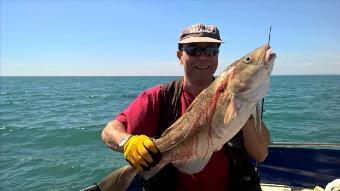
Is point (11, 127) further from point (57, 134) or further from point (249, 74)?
point (249, 74)

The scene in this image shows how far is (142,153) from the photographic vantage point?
3305 millimetres

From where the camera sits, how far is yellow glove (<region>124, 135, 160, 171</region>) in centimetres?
332

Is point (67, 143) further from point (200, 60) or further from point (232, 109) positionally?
point (232, 109)

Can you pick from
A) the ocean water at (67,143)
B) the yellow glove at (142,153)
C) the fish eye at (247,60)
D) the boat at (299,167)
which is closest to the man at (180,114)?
the yellow glove at (142,153)


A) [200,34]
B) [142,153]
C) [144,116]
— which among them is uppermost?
[200,34]

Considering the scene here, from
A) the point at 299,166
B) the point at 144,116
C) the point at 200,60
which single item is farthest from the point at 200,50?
the point at 299,166

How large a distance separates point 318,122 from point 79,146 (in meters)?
13.9

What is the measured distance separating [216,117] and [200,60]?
0.97 meters

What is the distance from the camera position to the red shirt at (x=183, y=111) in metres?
3.75

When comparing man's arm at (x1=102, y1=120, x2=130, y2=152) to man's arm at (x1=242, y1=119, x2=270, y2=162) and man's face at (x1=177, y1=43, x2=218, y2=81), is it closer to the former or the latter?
man's face at (x1=177, y1=43, x2=218, y2=81)

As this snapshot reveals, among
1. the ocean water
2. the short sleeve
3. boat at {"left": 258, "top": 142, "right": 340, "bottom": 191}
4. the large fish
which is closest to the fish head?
the large fish

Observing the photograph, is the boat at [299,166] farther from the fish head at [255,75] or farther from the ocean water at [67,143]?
the ocean water at [67,143]

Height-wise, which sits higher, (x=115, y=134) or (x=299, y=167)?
(x=115, y=134)

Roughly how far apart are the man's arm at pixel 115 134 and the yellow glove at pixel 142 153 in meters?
0.29
